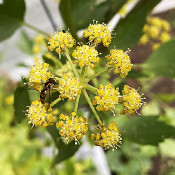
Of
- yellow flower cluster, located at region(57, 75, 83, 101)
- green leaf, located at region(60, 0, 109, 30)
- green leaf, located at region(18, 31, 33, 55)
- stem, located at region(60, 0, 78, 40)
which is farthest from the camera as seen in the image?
green leaf, located at region(18, 31, 33, 55)

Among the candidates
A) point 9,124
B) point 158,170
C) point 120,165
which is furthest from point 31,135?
point 158,170

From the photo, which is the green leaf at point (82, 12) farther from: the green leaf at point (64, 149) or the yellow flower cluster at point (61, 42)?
the green leaf at point (64, 149)

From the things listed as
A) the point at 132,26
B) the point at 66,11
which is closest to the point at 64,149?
the point at 66,11

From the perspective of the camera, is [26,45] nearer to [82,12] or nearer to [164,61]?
[82,12]

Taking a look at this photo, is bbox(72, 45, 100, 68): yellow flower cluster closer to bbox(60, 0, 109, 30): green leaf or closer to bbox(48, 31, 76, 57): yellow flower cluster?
bbox(48, 31, 76, 57): yellow flower cluster

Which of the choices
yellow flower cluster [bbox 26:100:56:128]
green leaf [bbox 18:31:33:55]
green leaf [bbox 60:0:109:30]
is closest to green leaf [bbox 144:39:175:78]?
green leaf [bbox 60:0:109:30]

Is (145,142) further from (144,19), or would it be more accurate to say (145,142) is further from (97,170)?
(97,170)
